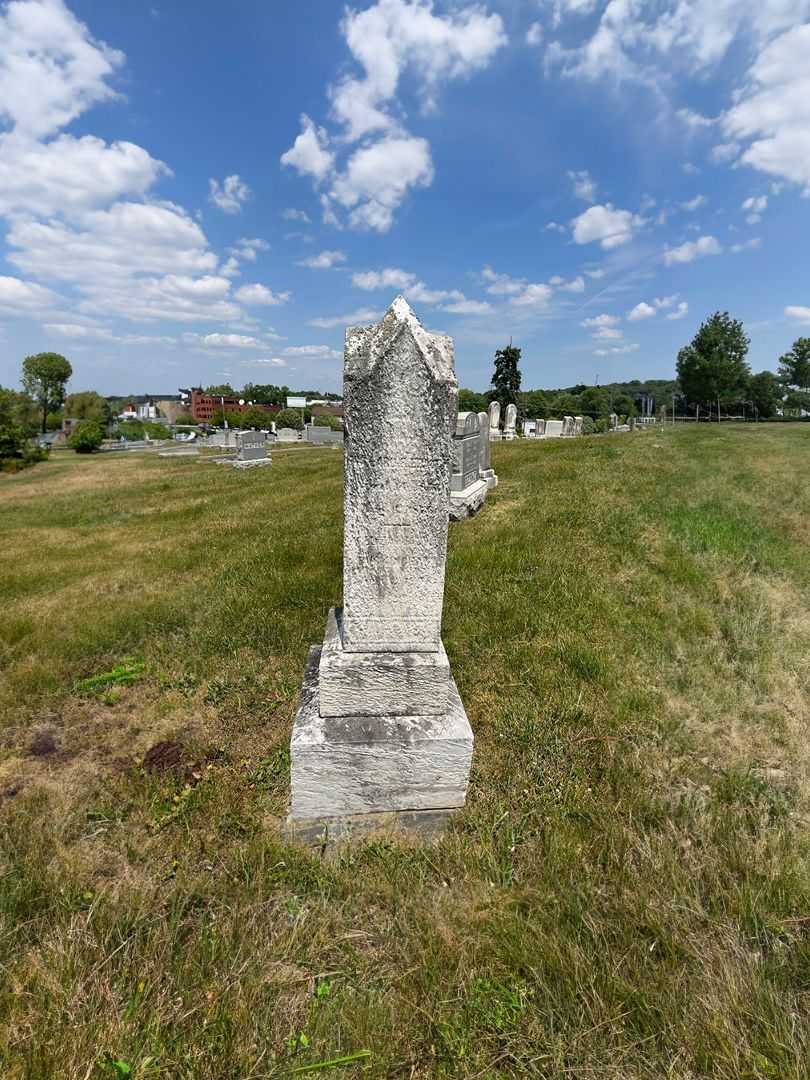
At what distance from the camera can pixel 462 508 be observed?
27.9 ft

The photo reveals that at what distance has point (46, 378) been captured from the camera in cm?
7000

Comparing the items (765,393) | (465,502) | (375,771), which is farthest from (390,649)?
(765,393)

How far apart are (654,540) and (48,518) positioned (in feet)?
46.2

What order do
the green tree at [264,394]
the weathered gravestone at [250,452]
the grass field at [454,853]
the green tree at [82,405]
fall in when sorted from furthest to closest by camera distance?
the green tree at [264,394], the green tree at [82,405], the weathered gravestone at [250,452], the grass field at [454,853]

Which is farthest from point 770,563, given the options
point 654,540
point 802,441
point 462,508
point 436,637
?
point 802,441

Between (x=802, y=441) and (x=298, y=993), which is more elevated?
(x=802, y=441)

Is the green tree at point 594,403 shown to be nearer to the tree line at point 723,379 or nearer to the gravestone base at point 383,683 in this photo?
the tree line at point 723,379

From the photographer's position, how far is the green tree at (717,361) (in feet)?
150

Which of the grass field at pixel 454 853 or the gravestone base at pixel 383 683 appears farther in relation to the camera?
the gravestone base at pixel 383 683

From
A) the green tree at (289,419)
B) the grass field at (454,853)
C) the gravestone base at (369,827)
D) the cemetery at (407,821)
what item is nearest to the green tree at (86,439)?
the green tree at (289,419)

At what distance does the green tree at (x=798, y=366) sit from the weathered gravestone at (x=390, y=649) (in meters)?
71.2

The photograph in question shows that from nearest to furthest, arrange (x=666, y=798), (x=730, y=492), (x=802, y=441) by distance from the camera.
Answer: (x=666, y=798) < (x=730, y=492) < (x=802, y=441)

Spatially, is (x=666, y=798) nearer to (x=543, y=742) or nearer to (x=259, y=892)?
(x=543, y=742)

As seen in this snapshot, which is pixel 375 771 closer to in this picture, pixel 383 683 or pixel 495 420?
pixel 383 683
